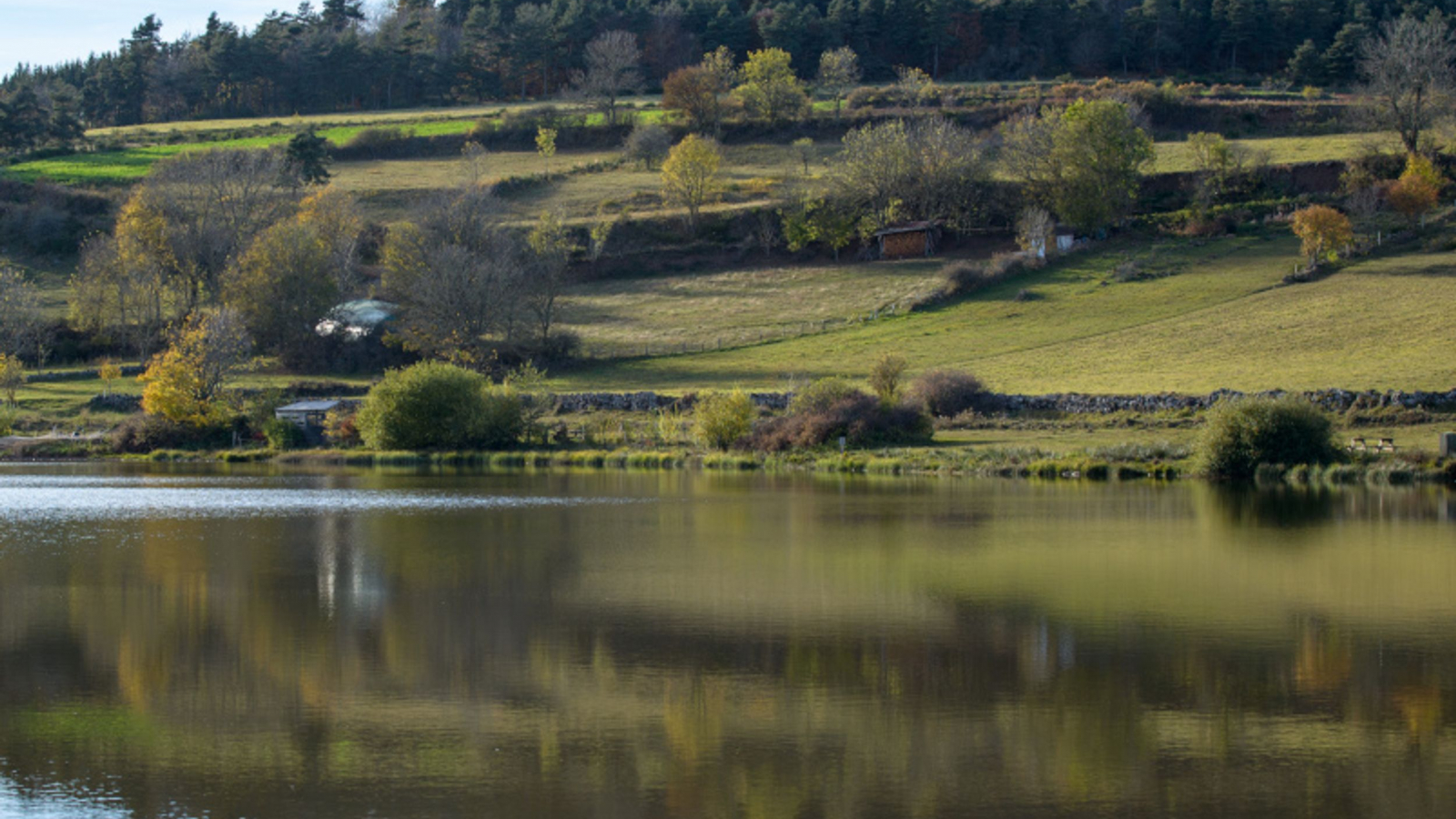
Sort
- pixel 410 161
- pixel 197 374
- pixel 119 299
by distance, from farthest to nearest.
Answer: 1. pixel 410 161
2. pixel 119 299
3. pixel 197 374

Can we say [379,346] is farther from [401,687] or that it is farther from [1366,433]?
[401,687]

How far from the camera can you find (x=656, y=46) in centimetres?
13438

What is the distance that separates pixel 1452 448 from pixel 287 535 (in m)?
32.4

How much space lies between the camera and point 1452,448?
39.0 metres

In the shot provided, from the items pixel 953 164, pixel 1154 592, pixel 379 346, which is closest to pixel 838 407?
pixel 1154 592

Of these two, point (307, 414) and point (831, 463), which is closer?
point (831, 463)

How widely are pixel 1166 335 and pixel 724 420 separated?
75.6 feet

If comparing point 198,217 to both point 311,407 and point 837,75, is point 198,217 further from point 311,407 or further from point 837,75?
point 837,75

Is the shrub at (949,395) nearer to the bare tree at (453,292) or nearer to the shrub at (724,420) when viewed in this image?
the shrub at (724,420)

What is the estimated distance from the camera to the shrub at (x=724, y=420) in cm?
4997

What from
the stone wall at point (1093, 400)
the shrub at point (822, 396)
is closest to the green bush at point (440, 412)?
the stone wall at point (1093, 400)

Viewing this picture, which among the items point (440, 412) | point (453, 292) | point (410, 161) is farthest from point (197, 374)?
point (410, 161)

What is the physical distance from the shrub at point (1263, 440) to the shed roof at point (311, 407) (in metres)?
36.2

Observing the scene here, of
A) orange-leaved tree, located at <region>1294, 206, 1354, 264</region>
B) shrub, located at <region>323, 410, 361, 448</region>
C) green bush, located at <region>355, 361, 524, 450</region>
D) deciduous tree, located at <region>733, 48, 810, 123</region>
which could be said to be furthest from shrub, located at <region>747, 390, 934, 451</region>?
deciduous tree, located at <region>733, 48, 810, 123</region>
